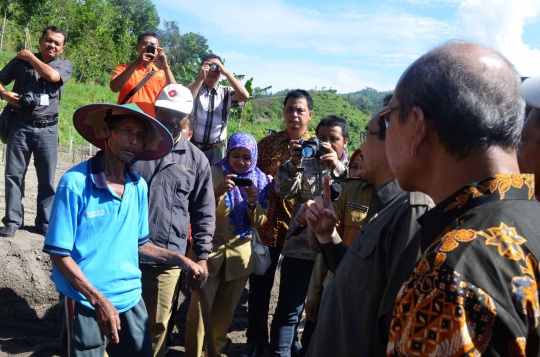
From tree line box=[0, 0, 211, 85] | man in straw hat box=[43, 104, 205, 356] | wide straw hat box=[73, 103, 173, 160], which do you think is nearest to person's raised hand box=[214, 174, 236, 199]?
wide straw hat box=[73, 103, 173, 160]

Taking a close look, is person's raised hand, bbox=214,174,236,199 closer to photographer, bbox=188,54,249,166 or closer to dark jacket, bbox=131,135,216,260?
dark jacket, bbox=131,135,216,260

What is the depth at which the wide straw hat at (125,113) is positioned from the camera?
273cm

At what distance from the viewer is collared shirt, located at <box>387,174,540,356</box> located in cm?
88

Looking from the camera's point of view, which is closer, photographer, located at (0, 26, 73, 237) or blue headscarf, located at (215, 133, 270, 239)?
blue headscarf, located at (215, 133, 270, 239)

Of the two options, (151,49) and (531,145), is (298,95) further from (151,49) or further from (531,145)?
(531,145)

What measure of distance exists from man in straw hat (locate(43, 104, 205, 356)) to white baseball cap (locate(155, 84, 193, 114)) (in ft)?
1.47

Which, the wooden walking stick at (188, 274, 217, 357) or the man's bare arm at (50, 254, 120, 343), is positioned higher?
the man's bare arm at (50, 254, 120, 343)

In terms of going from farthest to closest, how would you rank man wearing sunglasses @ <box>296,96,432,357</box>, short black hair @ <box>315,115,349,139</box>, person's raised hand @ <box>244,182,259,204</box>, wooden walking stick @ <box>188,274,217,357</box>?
short black hair @ <box>315,115,349,139</box>, person's raised hand @ <box>244,182,259,204</box>, wooden walking stick @ <box>188,274,217,357</box>, man wearing sunglasses @ <box>296,96,432,357</box>

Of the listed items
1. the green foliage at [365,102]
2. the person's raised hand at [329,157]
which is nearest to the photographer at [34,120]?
the person's raised hand at [329,157]

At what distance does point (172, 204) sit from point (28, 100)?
2.49 m

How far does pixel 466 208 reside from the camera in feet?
3.44

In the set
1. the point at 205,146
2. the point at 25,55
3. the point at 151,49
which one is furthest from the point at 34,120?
the point at 205,146

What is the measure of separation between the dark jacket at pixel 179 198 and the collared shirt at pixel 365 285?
1615mm

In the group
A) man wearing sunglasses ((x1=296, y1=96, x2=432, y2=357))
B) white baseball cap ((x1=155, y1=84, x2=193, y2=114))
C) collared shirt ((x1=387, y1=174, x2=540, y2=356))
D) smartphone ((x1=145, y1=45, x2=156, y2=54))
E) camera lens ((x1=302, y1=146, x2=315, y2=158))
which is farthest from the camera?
smartphone ((x1=145, y1=45, x2=156, y2=54))
